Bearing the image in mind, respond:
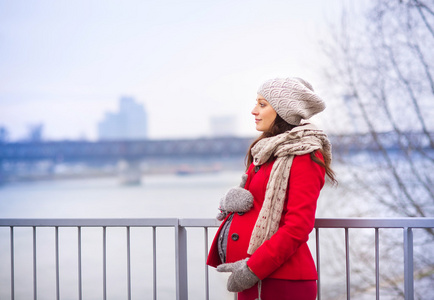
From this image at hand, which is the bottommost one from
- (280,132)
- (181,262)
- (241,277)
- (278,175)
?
(181,262)

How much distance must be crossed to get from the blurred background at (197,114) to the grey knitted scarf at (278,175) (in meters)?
0.21

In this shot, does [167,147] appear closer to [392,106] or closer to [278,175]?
[392,106]

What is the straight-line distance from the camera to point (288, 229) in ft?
4.29

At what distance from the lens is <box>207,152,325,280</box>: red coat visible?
131 cm

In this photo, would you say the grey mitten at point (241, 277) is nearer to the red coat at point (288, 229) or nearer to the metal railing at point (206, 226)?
the red coat at point (288, 229)

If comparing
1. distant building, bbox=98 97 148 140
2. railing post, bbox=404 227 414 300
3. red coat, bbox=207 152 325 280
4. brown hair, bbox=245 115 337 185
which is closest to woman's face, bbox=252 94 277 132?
brown hair, bbox=245 115 337 185

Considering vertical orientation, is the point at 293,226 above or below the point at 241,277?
above

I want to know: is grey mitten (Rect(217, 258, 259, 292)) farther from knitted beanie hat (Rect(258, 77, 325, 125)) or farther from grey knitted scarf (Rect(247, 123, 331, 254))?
knitted beanie hat (Rect(258, 77, 325, 125))

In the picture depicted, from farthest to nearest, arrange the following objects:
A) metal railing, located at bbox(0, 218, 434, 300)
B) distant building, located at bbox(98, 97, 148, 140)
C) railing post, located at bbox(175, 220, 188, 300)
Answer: distant building, located at bbox(98, 97, 148, 140)
railing post, located at bbox(175, 220, 188, 300)
metal railing, located at bbox(0, 218, 434, 300)

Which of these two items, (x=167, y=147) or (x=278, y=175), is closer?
(x=278, y=175)

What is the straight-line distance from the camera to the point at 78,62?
3002cm

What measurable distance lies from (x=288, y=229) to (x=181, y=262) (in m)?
0.92

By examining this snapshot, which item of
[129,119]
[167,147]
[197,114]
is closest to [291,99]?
[167,147]

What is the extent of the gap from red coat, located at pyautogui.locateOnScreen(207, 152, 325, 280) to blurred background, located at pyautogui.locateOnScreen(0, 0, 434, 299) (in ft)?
1.06
